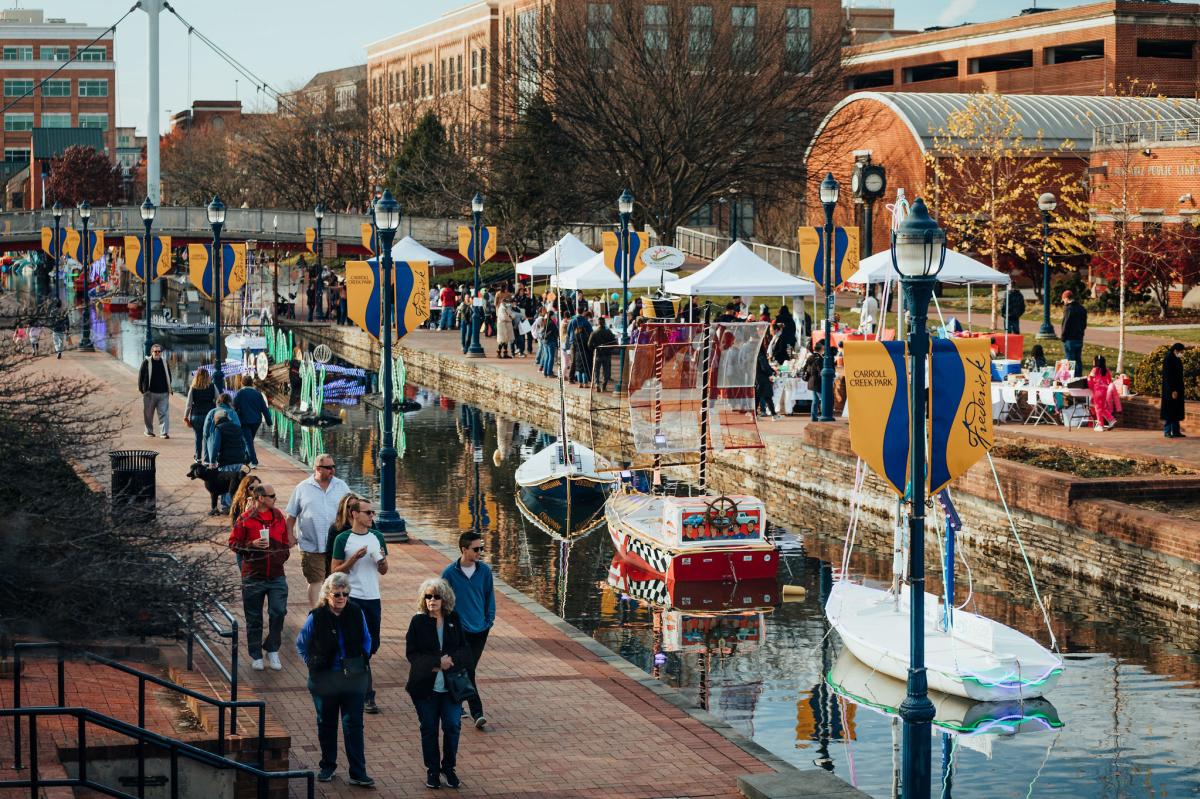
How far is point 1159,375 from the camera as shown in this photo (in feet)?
91.4

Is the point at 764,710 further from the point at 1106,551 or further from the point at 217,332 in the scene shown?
the point at 217,332

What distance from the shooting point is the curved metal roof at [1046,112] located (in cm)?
5988

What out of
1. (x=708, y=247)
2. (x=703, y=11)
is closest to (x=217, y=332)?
(x=703, y=11)

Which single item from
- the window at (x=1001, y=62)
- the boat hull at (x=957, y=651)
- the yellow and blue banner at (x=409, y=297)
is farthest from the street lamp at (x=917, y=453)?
the window at (x=1001, y=62)

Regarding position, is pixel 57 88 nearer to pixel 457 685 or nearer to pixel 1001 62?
pixel 1001 62

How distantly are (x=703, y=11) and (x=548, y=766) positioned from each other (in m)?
56.4

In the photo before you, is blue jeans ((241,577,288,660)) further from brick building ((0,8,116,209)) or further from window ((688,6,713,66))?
brick building ((0,8,116,209))

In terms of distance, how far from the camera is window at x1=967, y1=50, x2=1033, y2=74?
82.6 m

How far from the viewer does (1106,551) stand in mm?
19953

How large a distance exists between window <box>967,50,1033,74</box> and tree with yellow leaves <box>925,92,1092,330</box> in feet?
81.1

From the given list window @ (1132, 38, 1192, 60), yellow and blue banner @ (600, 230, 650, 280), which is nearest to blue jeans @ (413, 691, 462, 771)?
yellow and blue banner @ (600, 230, 650, 280)

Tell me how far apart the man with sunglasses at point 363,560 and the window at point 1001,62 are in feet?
243

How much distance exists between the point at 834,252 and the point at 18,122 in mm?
131255

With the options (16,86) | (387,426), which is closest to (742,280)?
(387,426)
